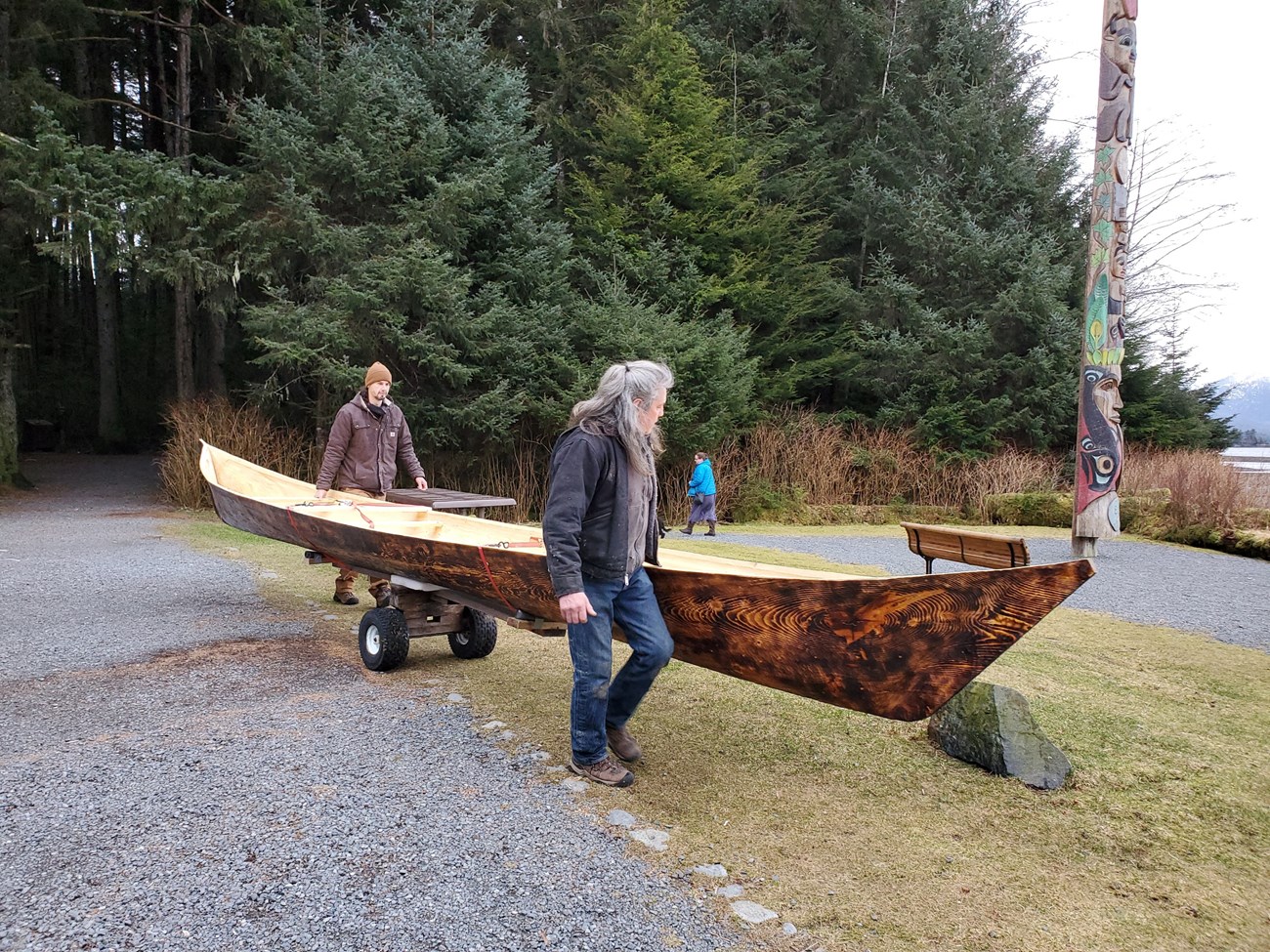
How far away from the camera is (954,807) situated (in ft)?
10.3

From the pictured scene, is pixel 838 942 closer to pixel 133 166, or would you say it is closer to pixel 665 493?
pixel 665 493

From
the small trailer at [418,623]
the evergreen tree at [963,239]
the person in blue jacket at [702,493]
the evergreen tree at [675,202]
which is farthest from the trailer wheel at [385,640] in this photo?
the evergreen tree at [963,239]

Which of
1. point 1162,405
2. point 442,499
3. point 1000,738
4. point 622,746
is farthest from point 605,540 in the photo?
point 1162,405

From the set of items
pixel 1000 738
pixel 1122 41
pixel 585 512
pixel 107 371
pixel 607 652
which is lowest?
pixel 1000 738

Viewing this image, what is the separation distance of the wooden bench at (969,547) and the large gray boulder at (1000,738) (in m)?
0.52

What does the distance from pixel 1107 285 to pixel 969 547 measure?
25.3 feet

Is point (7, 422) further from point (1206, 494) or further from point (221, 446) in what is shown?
point (1206, 494)

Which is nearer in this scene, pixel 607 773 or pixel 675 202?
pixel 607 773

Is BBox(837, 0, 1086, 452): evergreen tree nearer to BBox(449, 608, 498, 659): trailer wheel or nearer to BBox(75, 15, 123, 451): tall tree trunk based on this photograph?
BBox(449, 608, 498, 659): trailer wheel

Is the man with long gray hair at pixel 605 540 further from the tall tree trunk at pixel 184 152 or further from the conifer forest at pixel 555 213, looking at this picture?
the tall tree trunk at pixel 184 152

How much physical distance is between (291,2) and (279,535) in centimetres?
1170

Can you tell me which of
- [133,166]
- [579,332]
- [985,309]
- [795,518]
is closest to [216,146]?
[133,166]

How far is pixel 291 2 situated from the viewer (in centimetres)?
1362

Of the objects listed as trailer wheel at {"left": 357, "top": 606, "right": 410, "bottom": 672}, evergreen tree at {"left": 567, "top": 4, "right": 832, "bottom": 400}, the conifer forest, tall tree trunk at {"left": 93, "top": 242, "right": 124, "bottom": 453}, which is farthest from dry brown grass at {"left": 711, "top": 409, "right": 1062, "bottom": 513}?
tall tree trunk at {"left": 93, "top": 242, "right": 124, "bottom": 453}
